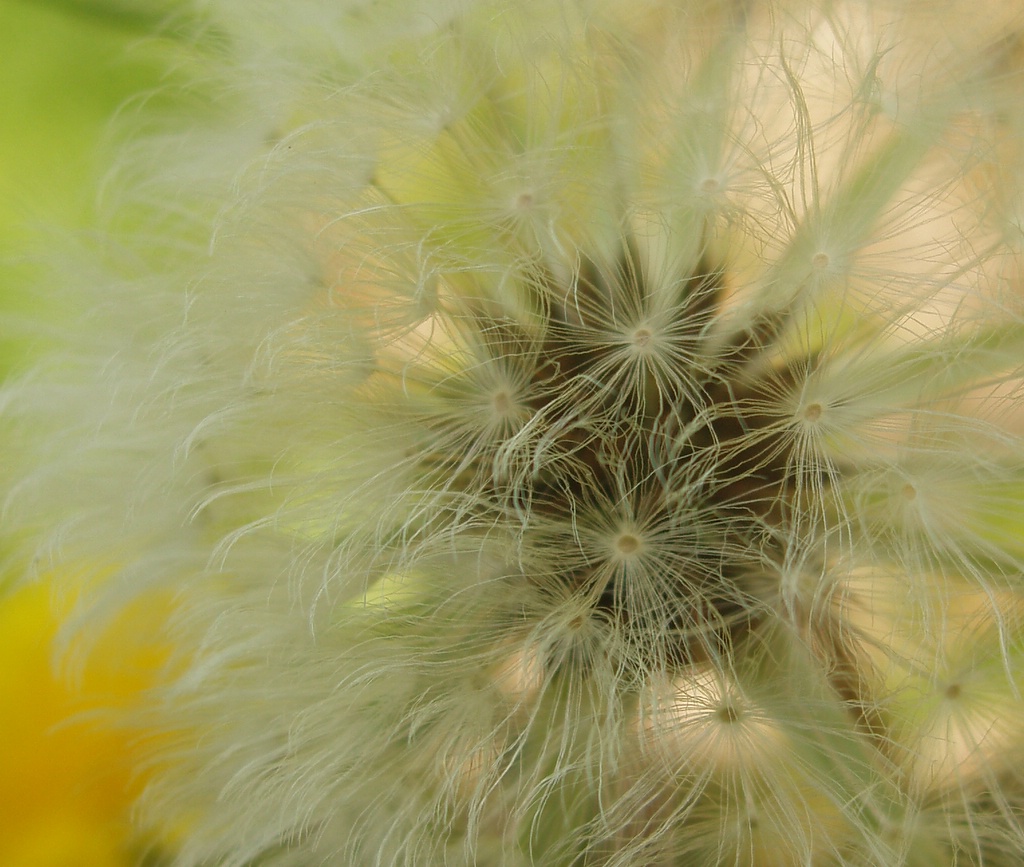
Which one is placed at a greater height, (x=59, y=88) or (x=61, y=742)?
(x=59, y=88)

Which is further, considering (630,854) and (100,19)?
(100,19)

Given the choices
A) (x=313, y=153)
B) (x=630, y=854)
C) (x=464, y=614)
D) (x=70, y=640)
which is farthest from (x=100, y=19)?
(x=630, y=854)

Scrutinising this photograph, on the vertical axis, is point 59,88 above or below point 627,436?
above

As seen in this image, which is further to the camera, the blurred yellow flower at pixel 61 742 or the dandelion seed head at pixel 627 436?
the blurred yellow flower at pixel 61 742

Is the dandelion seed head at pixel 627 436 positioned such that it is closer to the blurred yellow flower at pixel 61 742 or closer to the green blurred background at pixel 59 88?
the blurred yellow flower at pixel 61 742

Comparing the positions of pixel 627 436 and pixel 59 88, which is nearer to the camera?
pixel 627 436

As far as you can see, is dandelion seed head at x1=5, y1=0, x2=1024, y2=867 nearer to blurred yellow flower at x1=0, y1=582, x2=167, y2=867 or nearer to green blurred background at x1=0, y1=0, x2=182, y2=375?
blurred yellow flower at x1=0, y1=582, x2=167, y2=867

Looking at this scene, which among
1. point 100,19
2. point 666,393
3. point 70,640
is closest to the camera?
point 666,393

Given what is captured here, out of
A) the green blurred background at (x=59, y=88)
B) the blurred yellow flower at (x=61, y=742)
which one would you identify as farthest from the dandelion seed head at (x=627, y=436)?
the green blurred background at (x=59, y=88)

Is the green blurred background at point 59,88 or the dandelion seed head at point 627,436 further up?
the green blurred background at point 59,88

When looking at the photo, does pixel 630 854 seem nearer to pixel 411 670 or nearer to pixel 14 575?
pixel 411 670

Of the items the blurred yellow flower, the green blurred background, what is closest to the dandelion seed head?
the blurred yellow flower
